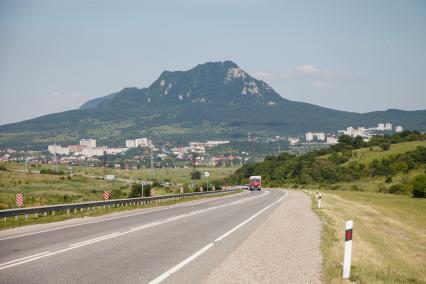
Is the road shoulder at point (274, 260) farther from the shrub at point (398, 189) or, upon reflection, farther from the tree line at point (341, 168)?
the shrub at point (398, 189)

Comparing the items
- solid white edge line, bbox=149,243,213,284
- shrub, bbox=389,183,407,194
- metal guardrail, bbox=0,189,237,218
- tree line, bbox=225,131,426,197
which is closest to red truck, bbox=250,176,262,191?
tree line, bbox=225,131,426,197

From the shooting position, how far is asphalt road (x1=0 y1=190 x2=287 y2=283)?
11.5 meters

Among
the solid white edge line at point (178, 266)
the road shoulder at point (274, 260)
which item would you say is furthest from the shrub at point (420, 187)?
the solid white edge line at point (178, 266)

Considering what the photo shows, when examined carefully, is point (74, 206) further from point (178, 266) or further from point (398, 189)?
point (398, 189)

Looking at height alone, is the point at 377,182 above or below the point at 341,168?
below

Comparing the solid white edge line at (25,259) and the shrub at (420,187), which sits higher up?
the solid white edge line at (25,259)

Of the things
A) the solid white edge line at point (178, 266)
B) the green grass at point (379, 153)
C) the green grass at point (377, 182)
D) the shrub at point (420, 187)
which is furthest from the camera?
the green grass at point (379, 153)

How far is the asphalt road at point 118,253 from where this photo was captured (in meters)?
11.5

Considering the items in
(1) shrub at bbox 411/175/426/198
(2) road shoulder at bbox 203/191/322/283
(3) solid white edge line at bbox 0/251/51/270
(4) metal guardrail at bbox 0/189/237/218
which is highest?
(3) solid white edge line at bbox 0/251/51/270

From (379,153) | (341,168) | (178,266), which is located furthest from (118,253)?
(379,153)

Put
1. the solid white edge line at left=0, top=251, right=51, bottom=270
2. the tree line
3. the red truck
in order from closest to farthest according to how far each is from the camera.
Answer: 1. the solid white edge line at left=0, top=251, right=51, bottom=270
2. the tree line
3. the red truck

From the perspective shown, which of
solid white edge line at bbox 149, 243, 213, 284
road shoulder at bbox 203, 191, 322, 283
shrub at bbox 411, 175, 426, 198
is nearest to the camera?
solid white edge line at bbox 149, 243, 213, 284

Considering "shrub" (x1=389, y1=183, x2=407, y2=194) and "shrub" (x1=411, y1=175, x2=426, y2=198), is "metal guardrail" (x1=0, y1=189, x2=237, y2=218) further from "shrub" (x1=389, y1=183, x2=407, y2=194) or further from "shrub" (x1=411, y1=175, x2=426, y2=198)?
"shrub" (x1=389, y1=183, x2=407, y2=194)

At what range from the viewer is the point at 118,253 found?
1474 centimetres
